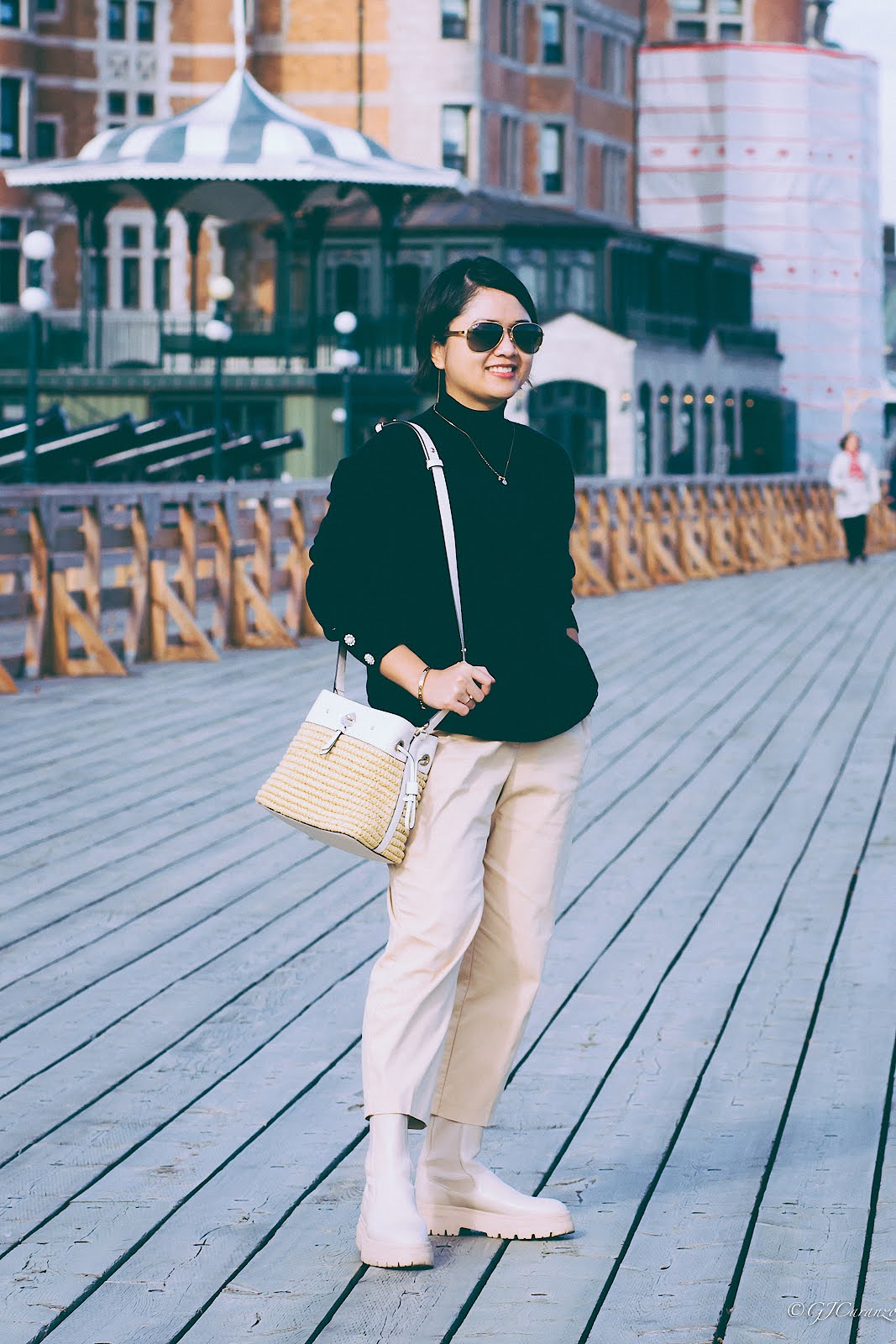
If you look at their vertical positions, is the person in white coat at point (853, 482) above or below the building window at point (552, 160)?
below

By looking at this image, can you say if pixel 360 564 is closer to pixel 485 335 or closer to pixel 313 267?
pixel 485 335

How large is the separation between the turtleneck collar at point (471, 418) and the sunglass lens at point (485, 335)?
12 centimetres

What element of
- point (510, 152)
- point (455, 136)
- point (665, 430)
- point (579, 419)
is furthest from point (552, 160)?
point (579, 419)

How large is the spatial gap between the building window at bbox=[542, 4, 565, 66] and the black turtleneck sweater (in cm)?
5337

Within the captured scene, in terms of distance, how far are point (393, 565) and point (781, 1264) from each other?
1.28 meters

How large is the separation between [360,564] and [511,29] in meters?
52.3

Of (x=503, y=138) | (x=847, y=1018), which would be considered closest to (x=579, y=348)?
(x=503, y=138)

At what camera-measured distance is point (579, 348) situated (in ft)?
166

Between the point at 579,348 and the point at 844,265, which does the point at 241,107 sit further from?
the point at 844,265

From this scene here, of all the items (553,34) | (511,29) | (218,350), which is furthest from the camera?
(553,34)

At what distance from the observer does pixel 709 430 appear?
188ft

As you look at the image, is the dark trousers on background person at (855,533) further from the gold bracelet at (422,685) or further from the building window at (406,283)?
the gold bracelet at (422,685)

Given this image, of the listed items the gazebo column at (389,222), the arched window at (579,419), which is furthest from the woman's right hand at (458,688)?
the arched window at (579,419)

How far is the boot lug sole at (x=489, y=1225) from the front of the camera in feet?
12.9
